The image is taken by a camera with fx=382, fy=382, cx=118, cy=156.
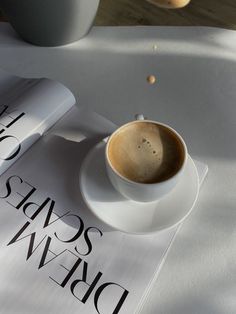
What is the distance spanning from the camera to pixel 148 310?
0.35m

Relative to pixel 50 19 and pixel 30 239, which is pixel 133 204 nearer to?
pixel 30 239

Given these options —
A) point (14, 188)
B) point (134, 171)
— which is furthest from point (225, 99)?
point (14, 188)

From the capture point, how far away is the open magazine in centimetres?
35

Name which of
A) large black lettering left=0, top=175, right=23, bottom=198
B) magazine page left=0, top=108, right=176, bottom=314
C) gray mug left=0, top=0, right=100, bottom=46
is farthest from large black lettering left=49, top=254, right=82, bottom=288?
gray mug left=0, top=0, right=100, bottom=46

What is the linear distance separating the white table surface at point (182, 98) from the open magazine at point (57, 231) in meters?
0.02

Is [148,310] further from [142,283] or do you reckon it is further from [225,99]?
[225,99]

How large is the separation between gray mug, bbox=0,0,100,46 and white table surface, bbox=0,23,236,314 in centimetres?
2

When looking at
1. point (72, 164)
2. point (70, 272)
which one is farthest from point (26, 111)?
point (70, 272)

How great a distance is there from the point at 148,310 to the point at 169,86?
0.29 meters

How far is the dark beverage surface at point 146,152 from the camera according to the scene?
1.30 ft

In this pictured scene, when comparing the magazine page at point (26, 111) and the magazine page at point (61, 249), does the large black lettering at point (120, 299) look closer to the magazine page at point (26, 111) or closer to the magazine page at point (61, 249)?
the magazine page at point (61, 249)

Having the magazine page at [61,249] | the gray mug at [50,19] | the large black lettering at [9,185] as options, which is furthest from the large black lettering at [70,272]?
the gray mug at [50,19]

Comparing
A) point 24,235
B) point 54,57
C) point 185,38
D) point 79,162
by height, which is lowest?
point 24,235

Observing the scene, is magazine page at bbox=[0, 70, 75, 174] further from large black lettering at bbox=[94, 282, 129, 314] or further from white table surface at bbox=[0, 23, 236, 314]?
large black lettering at bbox=[94, 282, 129, 314]
